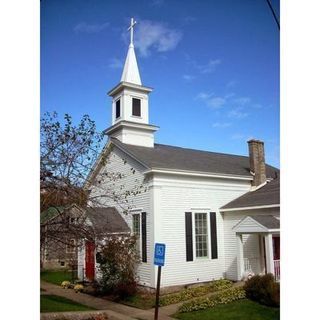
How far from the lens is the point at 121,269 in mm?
7246

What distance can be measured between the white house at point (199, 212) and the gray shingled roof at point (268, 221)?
0.7 inches

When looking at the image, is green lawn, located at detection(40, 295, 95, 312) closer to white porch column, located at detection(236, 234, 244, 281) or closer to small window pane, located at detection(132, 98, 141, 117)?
white porch column, located at detection(236, 234, 244, 281)

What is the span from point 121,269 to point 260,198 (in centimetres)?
305

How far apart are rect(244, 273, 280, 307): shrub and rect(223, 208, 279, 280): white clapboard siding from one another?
2.64m

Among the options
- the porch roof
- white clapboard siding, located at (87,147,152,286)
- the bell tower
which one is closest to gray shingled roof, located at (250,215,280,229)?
the porch roof

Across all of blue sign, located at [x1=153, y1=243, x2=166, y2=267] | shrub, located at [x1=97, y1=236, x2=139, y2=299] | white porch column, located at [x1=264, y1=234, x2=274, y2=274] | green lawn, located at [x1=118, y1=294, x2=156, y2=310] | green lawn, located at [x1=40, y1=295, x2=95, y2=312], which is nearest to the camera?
green lawn, located at [x1=40, y1=295, x2=95, y2=312]

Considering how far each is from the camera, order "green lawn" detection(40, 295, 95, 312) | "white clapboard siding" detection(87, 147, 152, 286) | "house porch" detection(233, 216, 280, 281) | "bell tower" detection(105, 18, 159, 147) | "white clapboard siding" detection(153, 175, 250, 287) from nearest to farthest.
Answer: "green lawn" detection(40, 295, 95, 312) < "house porch" detection(233, 216, 280, 281) < "white clapboard siding" detection(87, 147, 152, 286) < "white clapboard siding" detection(153, 175, 250, 287) < "bell tower" detection(105, 18, 159, 147)

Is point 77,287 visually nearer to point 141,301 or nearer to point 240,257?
point 141,301

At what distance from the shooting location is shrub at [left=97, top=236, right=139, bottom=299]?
6430mm

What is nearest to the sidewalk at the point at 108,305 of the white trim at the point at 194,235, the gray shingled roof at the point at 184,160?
the white trim at the point at 194,235

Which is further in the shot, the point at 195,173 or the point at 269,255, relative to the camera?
the point at 195,173

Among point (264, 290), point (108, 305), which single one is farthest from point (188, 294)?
point (264, 290)

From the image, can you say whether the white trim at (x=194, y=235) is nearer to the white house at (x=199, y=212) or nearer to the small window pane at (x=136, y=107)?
the white house at (x=199, y=212)
